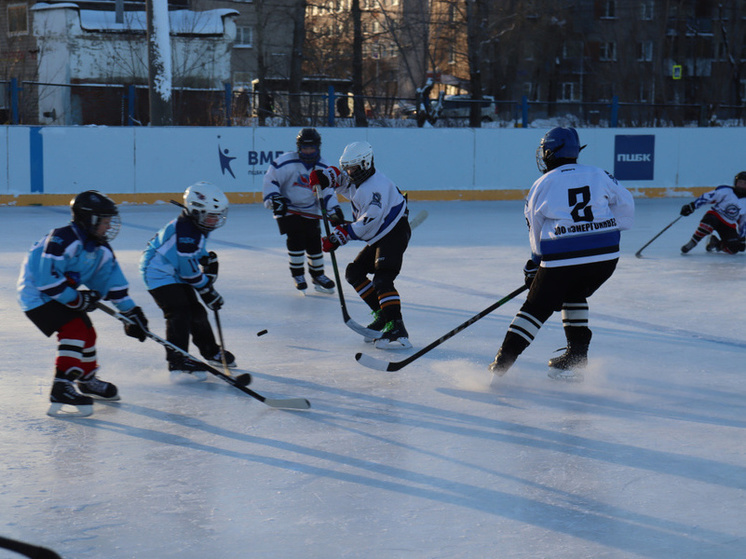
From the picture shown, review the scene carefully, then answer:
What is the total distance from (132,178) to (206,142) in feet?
3.94

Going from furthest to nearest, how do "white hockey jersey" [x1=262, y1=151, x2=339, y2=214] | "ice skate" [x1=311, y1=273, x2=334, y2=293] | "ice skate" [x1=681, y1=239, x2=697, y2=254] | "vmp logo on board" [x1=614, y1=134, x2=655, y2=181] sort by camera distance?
"vmp logo on board" [x1=614, y1=134, x2=655, y2=181] → "ice skate" [x1=681, y1=239, x2=697, y2=254] → "ice skate" [x1=311, y1=273, x2=334, y2=293] → "white hockey jersey" [x1=262, y1=151, x2=339, y2=214]

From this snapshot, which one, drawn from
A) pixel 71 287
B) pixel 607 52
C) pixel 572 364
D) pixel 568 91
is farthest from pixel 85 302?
pixel 607 52

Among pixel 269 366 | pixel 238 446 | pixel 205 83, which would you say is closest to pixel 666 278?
pixel 269 366

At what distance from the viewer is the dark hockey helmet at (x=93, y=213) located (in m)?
3.49

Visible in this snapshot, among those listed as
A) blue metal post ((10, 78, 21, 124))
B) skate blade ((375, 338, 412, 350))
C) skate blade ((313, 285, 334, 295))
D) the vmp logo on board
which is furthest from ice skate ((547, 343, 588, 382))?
the vmp logo on board

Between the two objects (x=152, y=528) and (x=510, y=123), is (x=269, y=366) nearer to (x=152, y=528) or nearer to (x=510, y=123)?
(x=152, y=528)

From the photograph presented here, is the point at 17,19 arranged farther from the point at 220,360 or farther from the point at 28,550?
the point at 28,550

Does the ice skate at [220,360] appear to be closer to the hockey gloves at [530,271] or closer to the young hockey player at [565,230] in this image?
the young hockey player at [565,230]

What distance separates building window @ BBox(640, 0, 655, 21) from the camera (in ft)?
115

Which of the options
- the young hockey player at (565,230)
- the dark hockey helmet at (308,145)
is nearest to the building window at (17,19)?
the dark hockey helmet at (308,145)

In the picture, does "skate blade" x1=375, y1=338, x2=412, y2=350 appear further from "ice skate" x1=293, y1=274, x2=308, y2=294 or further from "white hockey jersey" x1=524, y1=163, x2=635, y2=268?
"ice skate" x1=293, y1=274, x2=308, y2=294

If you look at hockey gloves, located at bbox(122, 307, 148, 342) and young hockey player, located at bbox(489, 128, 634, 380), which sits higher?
young hockey player, located at bbox(489, 128, 634, 380)

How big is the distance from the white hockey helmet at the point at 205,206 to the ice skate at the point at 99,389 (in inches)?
31.0

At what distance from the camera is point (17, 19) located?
1010 inches
